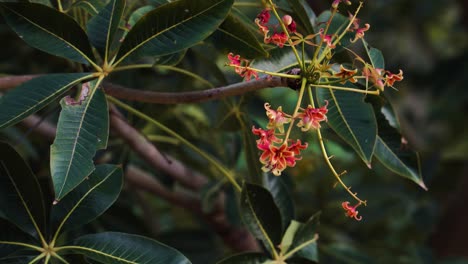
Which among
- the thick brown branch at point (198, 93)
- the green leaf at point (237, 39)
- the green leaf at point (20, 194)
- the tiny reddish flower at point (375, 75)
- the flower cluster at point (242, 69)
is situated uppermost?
the green leaf at point (237, 39)

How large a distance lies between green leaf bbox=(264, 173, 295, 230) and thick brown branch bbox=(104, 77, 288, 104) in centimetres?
24

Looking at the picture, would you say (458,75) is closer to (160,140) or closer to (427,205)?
(427,205)

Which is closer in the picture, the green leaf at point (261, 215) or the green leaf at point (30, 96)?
the green leaf at point (30, 96)

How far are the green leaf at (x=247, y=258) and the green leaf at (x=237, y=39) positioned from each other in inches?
8.4

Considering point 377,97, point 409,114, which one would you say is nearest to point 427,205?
point 409,114

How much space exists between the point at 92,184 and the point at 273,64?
0.22 meters

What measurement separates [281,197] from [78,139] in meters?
0.33

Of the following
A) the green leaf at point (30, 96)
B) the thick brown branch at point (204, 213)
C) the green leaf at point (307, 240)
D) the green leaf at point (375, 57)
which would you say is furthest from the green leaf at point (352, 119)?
the thick brown branch at point (204, 213)

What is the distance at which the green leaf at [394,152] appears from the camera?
84 centimetres

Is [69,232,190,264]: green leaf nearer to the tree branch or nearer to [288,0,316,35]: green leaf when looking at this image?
the tree branch

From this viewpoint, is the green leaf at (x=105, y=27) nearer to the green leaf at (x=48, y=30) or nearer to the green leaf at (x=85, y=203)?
the green leaf at (x=48, y=30)

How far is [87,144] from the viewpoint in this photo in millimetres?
684

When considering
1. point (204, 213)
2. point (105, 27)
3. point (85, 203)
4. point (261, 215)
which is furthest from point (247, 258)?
point (204, 213)

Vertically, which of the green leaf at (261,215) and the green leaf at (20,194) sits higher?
the green leaf at (20,194)
